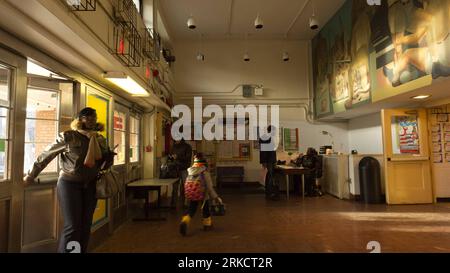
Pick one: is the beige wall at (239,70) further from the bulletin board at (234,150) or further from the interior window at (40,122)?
the interior window at (40,122)

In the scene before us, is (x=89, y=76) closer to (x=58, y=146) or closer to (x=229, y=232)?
(x=58, y=146)

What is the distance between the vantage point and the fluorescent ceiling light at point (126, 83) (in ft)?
9.54

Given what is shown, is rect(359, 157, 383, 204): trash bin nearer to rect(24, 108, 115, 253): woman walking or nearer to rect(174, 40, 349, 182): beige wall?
rect(174, 40, 349, 182): beige wall

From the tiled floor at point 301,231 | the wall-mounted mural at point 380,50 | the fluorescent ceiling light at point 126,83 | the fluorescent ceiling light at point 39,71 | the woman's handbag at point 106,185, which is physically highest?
the wall-mounted mural at point 380,50

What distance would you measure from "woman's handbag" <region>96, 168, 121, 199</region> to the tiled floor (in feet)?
3.43

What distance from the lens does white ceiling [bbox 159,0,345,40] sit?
20.4ft

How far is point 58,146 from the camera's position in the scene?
6.61 ft

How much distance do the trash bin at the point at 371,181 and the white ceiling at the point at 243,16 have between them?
4.11 meters

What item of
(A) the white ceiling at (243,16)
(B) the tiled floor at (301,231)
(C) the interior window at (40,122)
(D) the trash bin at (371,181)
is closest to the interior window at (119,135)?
(B) the tiled floor at (301,231)

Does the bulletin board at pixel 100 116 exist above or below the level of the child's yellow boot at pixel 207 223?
above

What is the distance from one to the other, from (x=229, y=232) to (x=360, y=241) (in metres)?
1.69

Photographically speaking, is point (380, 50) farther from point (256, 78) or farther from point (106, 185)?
point (106, 185)

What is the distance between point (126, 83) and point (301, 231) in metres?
3.19

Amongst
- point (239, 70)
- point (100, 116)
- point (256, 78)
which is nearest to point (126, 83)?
point (100, 116)
